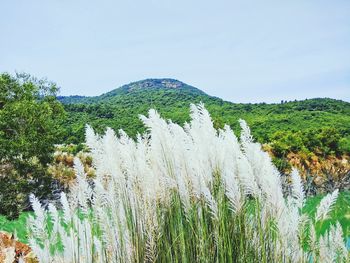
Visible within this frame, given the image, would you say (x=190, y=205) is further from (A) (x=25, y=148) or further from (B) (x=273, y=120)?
(B) (x=273, y=120)

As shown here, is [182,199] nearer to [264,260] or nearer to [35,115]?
[264,260]

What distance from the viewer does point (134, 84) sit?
125 metres

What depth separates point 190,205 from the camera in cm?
214

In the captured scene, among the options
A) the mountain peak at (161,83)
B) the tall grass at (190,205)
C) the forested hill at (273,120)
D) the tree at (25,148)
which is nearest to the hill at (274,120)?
the forested hill at (273,120)

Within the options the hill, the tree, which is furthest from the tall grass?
the tree

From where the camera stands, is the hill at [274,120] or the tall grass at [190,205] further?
the hill at [274,120]

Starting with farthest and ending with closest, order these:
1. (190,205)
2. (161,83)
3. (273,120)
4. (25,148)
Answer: (161,83)
(273,120)
(25,148)
(190,205)

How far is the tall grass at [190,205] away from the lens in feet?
6.60

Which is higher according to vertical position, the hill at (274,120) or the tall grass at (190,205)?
the hill at (274,120)

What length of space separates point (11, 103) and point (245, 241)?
16.4 metres

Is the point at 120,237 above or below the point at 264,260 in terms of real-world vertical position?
above

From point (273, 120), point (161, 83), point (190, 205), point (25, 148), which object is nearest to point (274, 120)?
point (273, 120)

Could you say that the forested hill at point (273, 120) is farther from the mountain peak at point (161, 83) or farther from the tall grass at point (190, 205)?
the mountain peak at point (161, 83)

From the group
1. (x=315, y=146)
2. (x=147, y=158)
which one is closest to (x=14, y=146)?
(x=315, y=146)
